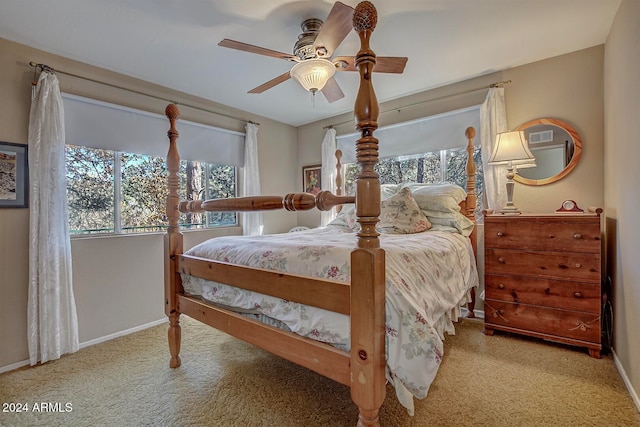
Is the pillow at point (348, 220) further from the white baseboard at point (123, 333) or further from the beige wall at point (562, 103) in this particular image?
the white baseboard at point (123, 333)

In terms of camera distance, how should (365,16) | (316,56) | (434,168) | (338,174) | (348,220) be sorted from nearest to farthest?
(365,16), (316,56), (348,220), (434,168), (338,174)

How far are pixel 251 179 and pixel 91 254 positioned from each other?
180 cm

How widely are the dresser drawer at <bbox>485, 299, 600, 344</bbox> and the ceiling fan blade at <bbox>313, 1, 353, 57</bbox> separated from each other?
233 cm

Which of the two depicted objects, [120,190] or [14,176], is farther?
[120,190]

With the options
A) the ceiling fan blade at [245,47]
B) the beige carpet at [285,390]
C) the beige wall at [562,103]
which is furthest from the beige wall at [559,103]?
the ceiling fan blade at [245,47]

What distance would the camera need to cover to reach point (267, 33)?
2.19 meters

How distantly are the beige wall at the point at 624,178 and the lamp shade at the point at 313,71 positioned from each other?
67.2 inches

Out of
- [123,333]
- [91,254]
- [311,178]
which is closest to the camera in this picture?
[91,254]

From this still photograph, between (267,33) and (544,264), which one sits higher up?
(267,33)

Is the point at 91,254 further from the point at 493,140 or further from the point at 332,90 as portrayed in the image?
the point at 493,140

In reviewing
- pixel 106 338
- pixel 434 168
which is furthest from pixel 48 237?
pixel 434 168

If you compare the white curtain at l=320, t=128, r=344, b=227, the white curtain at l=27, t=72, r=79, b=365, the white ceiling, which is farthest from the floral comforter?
the white curtain at l=320, t=128, r=344, b=227

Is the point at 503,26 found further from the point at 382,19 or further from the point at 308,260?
the point at 308,260

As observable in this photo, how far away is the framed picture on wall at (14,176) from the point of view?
2.16 m
